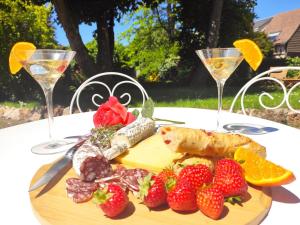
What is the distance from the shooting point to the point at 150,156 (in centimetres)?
140

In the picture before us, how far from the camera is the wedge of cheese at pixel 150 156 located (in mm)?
1341

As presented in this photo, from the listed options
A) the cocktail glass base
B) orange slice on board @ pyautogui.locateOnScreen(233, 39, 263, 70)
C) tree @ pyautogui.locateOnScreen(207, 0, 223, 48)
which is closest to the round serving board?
the cocktail glass base

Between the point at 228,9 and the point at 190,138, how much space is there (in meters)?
14.0

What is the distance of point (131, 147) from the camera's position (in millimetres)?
1521

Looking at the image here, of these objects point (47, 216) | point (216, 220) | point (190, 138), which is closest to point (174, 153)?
point (190, 138)

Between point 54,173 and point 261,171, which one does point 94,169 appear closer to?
point 54,173

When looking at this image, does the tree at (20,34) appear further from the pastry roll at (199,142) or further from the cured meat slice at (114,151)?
the pastry roll at (199,142)

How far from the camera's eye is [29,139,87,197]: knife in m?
1.21

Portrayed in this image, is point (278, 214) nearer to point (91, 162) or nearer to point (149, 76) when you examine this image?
point (91, 162)

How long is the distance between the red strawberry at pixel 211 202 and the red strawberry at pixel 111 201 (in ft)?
0.73

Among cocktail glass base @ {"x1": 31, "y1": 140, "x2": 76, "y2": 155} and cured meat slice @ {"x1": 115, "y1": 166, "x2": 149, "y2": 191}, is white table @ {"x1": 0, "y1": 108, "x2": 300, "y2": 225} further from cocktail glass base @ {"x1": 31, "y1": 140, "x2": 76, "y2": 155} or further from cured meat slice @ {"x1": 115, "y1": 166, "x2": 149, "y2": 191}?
cured meat slice @ {"x1": 115, "y1": 166, "x2": 149, "y2": 191}

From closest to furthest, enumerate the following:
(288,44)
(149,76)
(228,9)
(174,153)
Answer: (174,153) < (228,9) < (149,76) < (288,44)

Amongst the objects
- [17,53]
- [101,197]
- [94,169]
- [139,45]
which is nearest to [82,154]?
[94,169]

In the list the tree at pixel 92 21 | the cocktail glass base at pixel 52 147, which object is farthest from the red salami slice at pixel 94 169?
the tree at pixel 92 21
